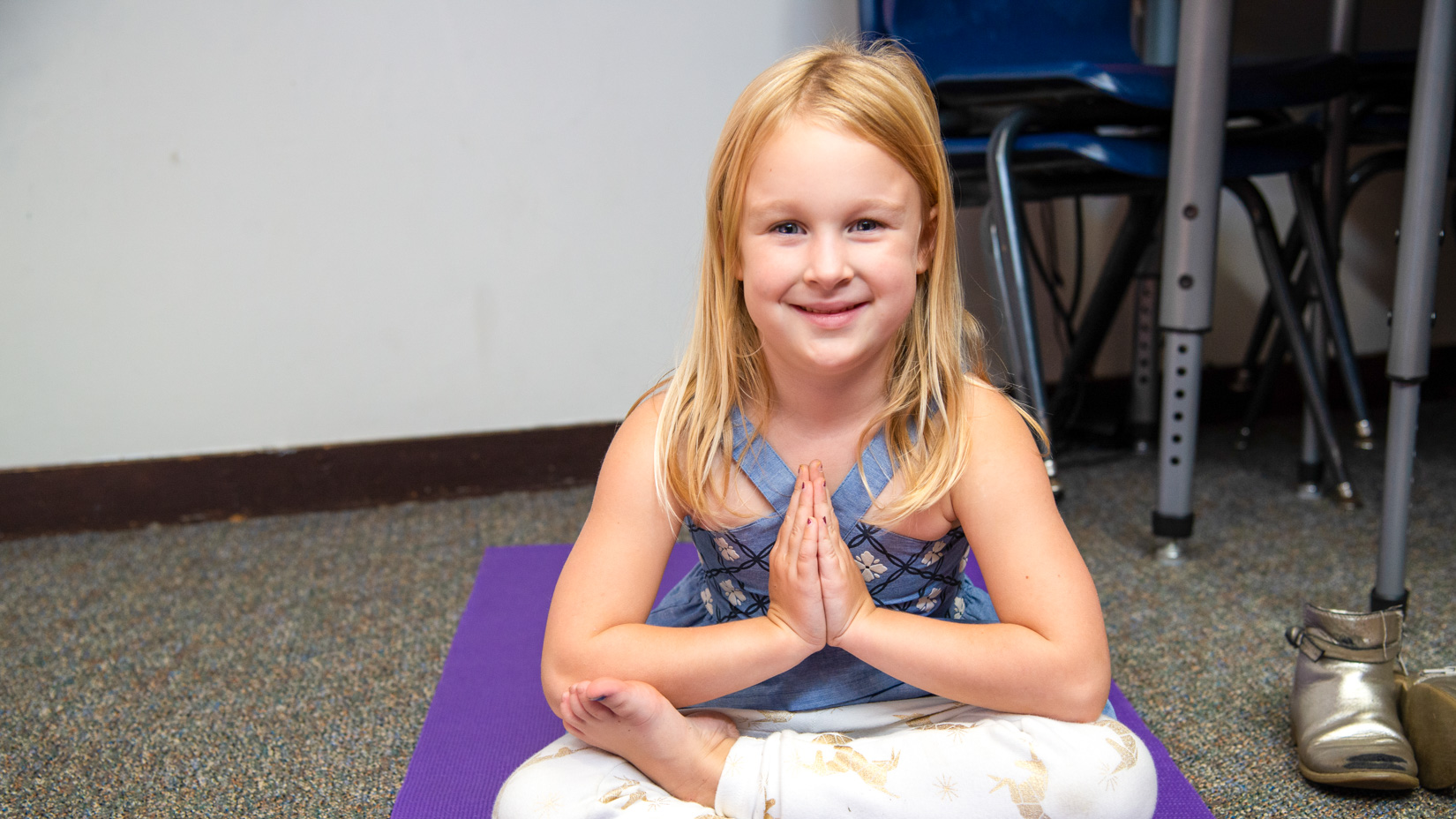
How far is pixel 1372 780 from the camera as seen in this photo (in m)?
0.75

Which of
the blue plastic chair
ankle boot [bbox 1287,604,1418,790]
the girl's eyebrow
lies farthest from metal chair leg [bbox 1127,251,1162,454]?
the girl's eyebrow

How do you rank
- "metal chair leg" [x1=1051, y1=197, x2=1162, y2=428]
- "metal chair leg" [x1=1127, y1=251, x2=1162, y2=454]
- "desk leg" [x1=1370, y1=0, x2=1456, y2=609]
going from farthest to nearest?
"metal chair leg" [x1=1127, y1=251, x2=1162, y2=454], "metal chair leg" [x1=1051, y1=197, x2=1162, y2=428], "desk leg" [x1=1370, y1=0, x2=1456, y2=609]

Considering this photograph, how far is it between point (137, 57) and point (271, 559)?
2.40ft

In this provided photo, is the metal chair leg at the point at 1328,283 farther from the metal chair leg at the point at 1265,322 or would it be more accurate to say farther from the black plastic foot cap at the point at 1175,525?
the black plastic foot cap at the point at 1175,525

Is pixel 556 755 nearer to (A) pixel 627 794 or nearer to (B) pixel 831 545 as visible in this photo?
(A) pixel 627 794

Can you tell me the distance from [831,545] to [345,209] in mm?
1130

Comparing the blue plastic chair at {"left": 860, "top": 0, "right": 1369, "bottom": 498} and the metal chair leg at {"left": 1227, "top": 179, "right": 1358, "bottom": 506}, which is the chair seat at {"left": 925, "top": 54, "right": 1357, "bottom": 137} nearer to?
the blue plastic chair at {"left": 860, "top": 0, "right": 1369, "bottom": 498}

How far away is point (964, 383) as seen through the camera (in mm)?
761

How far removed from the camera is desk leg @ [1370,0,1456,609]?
35.1 inches

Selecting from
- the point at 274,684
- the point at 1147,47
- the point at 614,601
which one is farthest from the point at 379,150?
the point at 1147,47

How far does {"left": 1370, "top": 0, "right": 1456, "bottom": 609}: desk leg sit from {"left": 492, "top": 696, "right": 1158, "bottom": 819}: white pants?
0.49m

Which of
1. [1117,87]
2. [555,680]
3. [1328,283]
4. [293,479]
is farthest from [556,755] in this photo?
[1328,283]

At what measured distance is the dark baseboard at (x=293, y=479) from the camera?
4.94ft

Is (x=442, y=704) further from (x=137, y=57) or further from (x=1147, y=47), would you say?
(x=1147, y=47)
